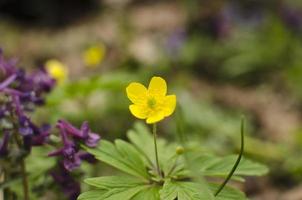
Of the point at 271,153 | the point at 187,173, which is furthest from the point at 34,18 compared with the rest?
the point at 187,173

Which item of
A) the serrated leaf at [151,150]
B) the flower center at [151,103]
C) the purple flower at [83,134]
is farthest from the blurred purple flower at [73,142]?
the flower center at [151,103]

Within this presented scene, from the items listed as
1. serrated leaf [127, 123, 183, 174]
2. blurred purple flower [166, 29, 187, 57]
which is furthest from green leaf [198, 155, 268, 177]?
blurred purple flower [166, 29, 187, 57]

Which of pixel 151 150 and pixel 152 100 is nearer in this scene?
pixel 152 100

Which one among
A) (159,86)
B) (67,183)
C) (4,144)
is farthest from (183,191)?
(4,144)

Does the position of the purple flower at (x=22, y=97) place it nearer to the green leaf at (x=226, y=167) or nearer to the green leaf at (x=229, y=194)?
the green leaf at (x=226, y=167)

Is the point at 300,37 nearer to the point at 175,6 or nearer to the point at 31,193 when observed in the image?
the point at 175,6

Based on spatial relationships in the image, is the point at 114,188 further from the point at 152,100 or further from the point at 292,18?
the point at 292,18
